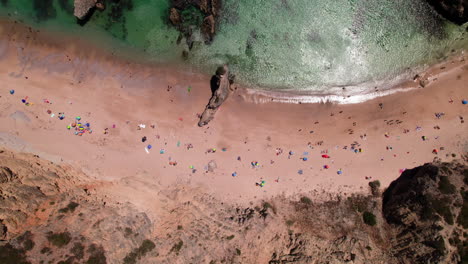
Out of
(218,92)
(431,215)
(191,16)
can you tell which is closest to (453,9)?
(431,215)

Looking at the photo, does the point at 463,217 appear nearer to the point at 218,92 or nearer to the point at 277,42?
the point at 277,42

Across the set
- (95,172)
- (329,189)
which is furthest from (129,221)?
(329,189)

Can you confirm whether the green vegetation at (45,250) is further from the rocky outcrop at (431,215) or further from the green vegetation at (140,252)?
the rocky outcrop at (431,215)

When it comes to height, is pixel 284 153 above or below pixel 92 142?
above

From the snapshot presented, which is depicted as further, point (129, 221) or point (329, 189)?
point (329, 189)

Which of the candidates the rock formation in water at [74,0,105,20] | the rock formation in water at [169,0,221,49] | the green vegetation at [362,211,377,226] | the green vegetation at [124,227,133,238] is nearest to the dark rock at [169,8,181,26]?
the rock formation in water at [169,0,221,49]

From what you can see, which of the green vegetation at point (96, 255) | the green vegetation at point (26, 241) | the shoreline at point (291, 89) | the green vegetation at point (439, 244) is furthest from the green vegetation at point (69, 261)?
the green vegetation at point (439, 244)

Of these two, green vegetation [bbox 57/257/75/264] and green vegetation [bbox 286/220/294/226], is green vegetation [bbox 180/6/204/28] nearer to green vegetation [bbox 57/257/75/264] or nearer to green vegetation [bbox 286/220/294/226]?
green vegetation [bbox 286/220/294/226]

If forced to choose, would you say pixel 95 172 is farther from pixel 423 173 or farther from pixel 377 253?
pixel 423 173
